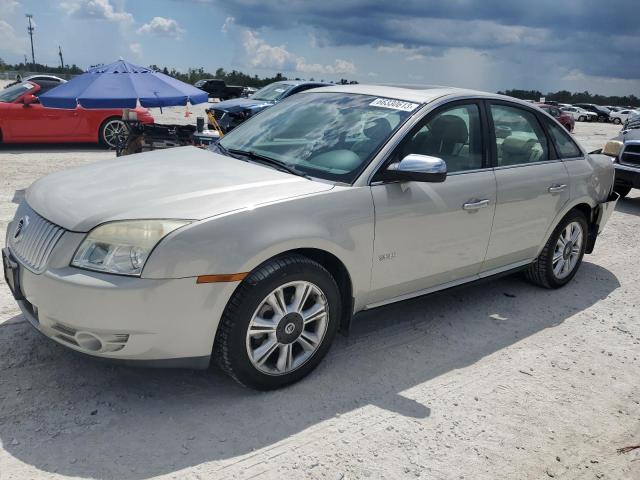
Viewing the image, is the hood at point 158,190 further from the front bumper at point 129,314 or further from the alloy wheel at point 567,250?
the alloy wheel at point 567,250

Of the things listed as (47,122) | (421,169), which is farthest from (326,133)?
(47,122)

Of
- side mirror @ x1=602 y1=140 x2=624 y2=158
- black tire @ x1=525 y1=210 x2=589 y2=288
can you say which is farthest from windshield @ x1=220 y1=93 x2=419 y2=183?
side mirror @ x1=602 y1=140 x2=624 y2=158

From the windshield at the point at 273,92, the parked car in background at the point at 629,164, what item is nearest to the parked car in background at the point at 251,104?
the windshield at the point at 273,92

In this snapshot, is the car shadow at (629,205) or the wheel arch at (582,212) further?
the car shadow at (629,205)

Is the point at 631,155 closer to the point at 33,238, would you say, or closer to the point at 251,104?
the point at 251,104

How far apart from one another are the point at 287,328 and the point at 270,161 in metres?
1.14

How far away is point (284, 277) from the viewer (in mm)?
2984

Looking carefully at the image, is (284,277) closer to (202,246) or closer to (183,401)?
(202,246)

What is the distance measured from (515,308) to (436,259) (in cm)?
127

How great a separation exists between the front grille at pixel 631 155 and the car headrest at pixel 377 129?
702cm

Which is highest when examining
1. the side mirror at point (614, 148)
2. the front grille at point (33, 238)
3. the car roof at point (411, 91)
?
the car roof at point (411, 91)

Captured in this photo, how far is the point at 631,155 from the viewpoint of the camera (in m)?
9.09

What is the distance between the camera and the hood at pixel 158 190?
2.83 meters

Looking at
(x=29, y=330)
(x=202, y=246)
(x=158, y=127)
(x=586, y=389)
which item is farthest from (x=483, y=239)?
(x=158, y=127)
